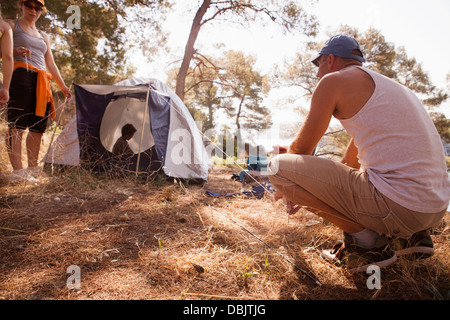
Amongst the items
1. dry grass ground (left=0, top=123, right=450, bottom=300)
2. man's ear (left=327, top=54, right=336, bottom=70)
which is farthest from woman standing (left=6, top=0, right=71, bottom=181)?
man's ear (left=327, top=54, right=336, bottom=70)

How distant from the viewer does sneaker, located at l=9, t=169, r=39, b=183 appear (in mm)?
2675

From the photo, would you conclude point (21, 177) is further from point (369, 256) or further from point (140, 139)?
point (369, 256)

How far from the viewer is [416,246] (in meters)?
1.27

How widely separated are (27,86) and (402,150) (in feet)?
11.4

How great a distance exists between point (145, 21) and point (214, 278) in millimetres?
8650

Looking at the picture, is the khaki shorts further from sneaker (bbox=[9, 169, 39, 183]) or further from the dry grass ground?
sneaker (bbox=[9, 169, 39, 183])

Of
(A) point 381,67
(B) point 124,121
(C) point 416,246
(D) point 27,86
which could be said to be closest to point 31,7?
(D) point 27,86

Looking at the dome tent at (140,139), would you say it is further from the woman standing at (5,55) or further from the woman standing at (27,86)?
the woman standing at (5,55)

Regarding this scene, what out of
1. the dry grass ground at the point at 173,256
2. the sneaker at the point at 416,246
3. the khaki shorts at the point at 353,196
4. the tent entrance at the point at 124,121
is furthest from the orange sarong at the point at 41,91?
the sneaker at the point at 416,246

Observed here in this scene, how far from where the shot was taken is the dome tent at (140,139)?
3.72 meters

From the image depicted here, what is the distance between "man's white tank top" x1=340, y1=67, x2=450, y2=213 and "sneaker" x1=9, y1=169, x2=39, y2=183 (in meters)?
3.41

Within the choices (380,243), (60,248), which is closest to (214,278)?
(380,243)

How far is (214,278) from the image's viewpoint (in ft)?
4.05
